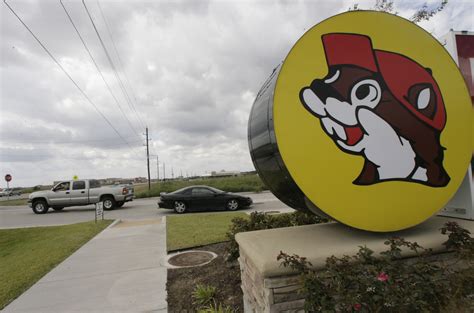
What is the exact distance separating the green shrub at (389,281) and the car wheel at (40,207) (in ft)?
63.4

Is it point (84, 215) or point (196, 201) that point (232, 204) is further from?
point (84, 215)

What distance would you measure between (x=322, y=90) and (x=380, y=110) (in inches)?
26.3

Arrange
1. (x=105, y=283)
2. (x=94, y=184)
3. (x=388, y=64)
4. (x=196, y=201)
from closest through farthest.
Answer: (x=388, y=64)
(x=105, y=283)
(x=196, y=201)
(x=94, y=184)

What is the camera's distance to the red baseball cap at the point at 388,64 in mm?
3221

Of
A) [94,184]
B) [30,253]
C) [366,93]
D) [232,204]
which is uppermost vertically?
[366,93]

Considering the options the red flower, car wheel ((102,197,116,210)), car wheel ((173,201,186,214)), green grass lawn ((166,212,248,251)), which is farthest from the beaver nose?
car wheel ((102,197,116,210))

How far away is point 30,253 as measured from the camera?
7301 mm

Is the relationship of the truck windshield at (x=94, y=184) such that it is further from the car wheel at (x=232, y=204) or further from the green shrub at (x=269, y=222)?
the green shrub at (x=269, y=222)

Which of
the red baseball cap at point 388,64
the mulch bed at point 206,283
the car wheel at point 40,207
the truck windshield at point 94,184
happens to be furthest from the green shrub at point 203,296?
the car wheel at point 40,207

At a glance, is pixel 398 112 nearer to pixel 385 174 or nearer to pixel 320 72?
pixel 385 174

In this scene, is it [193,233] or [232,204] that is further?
[232,204]

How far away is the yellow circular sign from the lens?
3.07 meters

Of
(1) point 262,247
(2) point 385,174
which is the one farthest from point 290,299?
(2) point 385,174

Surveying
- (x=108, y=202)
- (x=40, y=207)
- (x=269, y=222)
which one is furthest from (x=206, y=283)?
(x=40, y=207)
